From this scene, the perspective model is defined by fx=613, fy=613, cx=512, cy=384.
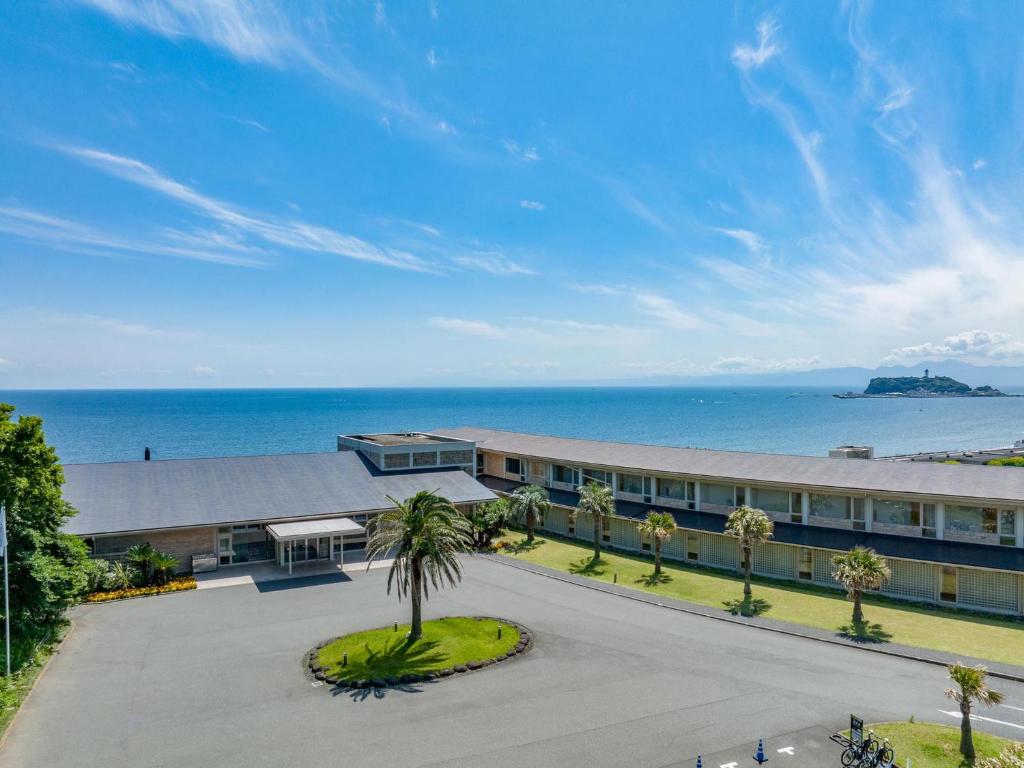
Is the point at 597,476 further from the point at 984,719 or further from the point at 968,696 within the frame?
the point at 968,696

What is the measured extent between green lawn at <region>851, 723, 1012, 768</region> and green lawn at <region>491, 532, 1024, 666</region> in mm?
8446

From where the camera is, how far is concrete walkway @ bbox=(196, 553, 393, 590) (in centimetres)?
3697

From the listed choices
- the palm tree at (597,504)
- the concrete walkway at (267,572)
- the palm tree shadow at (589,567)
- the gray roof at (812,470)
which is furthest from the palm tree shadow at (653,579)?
the concrete walkway at (267,572)

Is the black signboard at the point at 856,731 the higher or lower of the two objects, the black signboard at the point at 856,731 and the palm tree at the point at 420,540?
the lower

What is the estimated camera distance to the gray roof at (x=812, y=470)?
35.9 meters

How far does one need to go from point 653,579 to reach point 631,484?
1140cm

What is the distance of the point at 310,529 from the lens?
39438mm

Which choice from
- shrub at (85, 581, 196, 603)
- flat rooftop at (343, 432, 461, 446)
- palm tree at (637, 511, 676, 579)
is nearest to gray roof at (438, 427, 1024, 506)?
palm tree at (637, 511, 676, 579)

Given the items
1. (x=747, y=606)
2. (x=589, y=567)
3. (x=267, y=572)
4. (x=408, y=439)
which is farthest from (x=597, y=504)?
(x=408, y=439)

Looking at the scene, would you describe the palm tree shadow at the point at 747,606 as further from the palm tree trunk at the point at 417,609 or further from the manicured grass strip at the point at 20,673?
the manicured grass strip at the point at 20,673

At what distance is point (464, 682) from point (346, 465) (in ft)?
97.8

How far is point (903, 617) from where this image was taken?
31.8m

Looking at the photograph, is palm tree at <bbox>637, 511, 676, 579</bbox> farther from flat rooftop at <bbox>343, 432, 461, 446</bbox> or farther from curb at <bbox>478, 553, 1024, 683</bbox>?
flat rooftop at <bbox>343, 432, 461, 446</bbox>

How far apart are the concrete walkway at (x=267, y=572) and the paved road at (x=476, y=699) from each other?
4996 mm
